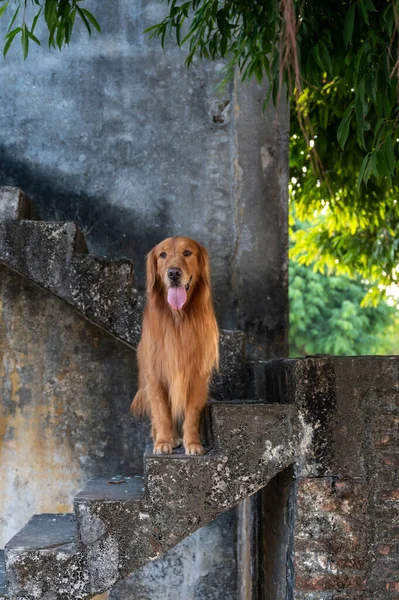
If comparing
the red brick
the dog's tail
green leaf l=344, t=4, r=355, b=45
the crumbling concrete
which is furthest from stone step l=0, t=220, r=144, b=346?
green leaf l=344, t=4, r=355, b=45

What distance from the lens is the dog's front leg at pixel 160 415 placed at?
4539mm

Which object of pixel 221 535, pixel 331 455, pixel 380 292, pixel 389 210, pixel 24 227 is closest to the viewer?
pixel 331 455

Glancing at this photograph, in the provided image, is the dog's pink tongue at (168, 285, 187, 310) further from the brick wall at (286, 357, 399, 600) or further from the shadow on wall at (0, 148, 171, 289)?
the shadow on wall at (0, 148, 171, 289)

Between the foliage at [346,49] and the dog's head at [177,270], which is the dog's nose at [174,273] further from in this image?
the foliage at [346,49]

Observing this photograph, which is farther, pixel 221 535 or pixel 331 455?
pixel 221 535

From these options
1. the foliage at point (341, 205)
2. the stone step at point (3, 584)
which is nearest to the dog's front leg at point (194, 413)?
the stone step at point (3, 584)

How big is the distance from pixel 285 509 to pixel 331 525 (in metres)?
0.31

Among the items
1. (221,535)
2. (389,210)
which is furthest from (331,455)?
(389,210)

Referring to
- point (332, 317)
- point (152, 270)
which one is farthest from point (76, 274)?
point (332, 317)

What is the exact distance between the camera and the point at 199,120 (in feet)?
20.1

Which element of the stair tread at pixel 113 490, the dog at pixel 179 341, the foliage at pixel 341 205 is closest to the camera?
the stair tread at pixel 113 490

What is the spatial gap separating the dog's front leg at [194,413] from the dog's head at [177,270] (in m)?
0.45

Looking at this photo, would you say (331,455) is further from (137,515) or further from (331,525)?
(137,515)

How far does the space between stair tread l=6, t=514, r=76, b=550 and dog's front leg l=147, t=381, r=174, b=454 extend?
2.34ft
